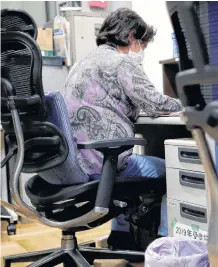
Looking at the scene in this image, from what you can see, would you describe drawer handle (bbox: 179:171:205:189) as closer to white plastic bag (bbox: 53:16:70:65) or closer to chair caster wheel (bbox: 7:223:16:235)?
chair caster wheel (bbox: 7:223:16:235)

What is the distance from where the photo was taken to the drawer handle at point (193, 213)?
4.87ft

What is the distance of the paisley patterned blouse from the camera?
1.61 m

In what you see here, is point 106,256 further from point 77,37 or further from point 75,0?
point 75,0

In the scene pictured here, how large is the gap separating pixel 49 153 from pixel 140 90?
43 cm

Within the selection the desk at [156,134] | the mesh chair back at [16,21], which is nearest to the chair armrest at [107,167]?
the mesh chair back at [16,21]

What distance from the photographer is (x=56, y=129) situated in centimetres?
146

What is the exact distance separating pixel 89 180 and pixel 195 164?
40 centimetres

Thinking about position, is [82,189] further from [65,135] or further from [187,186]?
[187,186]

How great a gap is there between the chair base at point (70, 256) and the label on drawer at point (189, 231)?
0.18 metres

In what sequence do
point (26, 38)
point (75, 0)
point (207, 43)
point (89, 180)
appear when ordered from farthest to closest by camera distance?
point (75, 0), point (89, 180), point (26, 38), point (207, 43)

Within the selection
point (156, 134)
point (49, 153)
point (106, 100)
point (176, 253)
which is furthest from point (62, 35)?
point (176, 253)

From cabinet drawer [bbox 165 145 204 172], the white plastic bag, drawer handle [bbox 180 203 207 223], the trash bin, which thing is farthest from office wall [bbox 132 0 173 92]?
the trash bin

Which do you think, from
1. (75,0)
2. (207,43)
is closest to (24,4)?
(75,0)

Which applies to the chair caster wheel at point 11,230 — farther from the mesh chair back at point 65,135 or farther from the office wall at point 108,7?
the office wall at point 108,7
